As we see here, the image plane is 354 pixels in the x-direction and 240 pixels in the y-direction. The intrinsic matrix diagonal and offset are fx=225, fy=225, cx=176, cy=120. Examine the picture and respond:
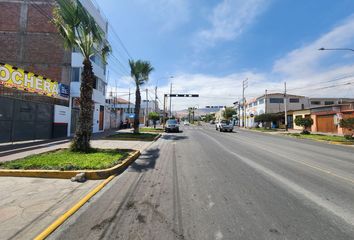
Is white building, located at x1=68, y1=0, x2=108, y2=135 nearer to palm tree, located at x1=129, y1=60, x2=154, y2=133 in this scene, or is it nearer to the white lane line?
palm tree, located at x1=129, y1=60, x2=154, y2=133

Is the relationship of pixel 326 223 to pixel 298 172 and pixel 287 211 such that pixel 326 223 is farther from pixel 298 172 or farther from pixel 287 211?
pixel 298 172

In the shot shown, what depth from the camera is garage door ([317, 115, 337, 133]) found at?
34.0m

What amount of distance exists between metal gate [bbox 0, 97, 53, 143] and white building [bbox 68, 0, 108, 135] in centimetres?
366

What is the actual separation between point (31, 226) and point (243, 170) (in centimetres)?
639

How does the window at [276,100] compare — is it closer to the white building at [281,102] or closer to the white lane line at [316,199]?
the white building at [281,102]

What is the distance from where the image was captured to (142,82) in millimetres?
23953

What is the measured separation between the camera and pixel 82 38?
36.6 feet

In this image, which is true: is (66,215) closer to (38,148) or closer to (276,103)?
(38,148)

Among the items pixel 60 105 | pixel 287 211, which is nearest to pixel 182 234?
pixel 287 211

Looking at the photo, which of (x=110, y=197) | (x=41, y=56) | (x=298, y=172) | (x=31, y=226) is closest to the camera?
(x=31, y=226)

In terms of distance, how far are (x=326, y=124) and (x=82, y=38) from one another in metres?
37.5

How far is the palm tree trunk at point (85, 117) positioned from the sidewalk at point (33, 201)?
3989 mm

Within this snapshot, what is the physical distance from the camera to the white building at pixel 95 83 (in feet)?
72.6

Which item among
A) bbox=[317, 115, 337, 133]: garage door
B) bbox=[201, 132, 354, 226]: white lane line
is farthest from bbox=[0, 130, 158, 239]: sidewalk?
bbox=[317, 115, 337, 133]: garage door
